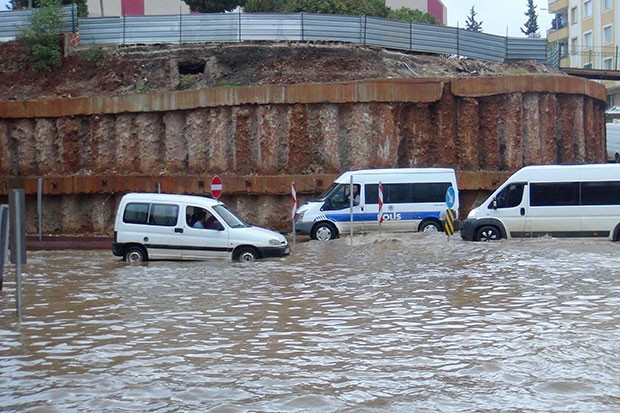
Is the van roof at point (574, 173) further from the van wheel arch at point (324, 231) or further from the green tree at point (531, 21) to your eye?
the green tree at point (531, 21)

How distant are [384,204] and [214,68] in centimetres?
1175

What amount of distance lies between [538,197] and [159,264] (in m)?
9.72

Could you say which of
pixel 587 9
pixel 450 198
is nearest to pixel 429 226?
pixel 450 198

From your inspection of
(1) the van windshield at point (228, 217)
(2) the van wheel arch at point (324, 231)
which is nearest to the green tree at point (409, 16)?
(2) the van wheel arch at point (324, 231)

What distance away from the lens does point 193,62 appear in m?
34.8

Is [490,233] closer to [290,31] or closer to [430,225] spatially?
[430,225]

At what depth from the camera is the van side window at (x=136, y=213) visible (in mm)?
19781

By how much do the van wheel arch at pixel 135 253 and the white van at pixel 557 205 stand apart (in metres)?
8.49

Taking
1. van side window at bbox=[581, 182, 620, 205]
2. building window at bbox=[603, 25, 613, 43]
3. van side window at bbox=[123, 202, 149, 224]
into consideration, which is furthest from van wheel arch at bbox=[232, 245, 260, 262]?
building window at bbox=[603, 25, 613, 43]

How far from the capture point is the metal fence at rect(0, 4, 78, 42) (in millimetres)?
36500

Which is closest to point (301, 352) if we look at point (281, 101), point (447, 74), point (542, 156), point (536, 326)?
point (536, 326)

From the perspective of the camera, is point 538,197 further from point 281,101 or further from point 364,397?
point 364,397

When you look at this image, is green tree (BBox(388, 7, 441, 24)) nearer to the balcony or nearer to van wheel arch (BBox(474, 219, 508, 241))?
the balcony

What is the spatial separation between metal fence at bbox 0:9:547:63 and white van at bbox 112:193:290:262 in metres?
16.2
